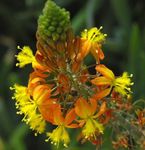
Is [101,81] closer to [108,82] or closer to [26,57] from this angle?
[108,82]

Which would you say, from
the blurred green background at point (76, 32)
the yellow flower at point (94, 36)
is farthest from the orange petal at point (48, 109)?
the blurred green background at point (76, 32)

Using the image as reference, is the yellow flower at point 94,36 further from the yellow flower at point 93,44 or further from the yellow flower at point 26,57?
the yellow flower at point 26,57

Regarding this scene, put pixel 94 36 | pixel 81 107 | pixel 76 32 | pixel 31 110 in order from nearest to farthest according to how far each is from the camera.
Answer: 1. pixel 81 107
2. pixel 31 110
3. pixel 94 36
4. pixel 76 32

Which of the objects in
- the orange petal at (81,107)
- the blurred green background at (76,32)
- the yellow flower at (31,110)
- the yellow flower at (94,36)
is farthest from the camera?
the blurred green background at (76,32)

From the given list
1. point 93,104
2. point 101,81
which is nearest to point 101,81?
point 101,81

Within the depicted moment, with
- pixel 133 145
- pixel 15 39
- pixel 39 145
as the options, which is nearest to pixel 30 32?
pixel 15 39

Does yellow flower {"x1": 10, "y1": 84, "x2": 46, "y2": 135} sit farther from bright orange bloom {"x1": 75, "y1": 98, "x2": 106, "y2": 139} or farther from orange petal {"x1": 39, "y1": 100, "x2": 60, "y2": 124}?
bright orange bloom {"x1": 75, "y1": 98, "x2": 106, "y2": 139}

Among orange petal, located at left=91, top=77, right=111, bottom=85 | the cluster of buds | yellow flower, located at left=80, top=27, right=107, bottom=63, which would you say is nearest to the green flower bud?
the cluster of buds
